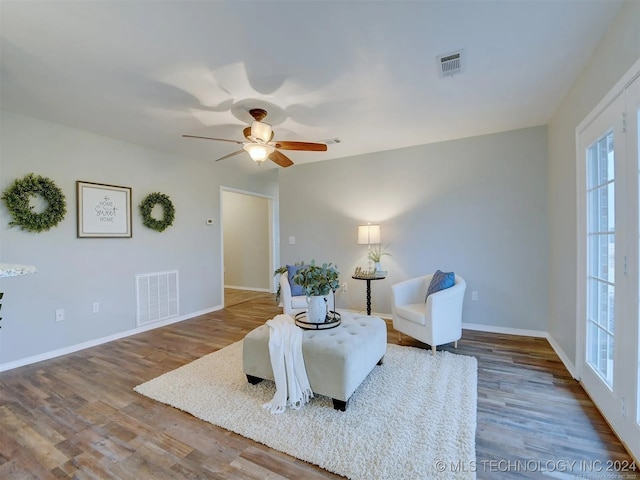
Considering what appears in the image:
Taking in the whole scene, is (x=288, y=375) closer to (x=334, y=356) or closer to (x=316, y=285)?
(x=334, y=356)

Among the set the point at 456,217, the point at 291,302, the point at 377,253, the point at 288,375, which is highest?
the point at 456,217

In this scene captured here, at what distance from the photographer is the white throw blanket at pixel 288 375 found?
2148 millimetres

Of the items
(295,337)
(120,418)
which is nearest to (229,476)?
(295,337)

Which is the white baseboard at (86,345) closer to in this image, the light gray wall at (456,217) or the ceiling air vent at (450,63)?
the light gray wall at (456,217)

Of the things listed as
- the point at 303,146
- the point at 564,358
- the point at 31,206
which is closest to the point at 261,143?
the point at 303,146

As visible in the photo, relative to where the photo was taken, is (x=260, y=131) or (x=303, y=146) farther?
(x=303, y=146)

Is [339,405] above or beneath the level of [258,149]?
beneath

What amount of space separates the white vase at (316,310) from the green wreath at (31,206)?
2.86 m

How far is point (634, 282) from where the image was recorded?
1602 millimetres

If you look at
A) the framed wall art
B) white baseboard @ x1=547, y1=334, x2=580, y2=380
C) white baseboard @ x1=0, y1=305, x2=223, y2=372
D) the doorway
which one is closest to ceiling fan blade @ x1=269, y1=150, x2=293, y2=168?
the framed wall art

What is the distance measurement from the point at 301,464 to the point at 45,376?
8.67ft

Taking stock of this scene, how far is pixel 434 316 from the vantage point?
9.72 ft

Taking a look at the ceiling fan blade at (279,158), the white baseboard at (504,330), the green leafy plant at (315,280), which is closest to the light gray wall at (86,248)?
the ceiling fan blade at (279,158)

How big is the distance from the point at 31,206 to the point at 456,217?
4832 millimetres
